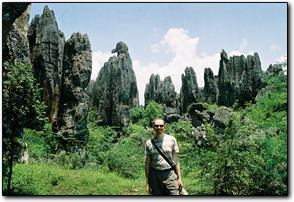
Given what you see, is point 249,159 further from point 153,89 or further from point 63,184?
point 153,89

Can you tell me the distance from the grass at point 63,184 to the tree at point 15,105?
0.66 m

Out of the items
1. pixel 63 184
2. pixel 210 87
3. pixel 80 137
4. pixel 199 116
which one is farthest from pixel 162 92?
pixel 63 184

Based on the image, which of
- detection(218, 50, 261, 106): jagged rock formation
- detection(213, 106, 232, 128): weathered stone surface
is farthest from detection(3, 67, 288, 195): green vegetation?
detection(218, 50, 261, 106): jagged rock formation

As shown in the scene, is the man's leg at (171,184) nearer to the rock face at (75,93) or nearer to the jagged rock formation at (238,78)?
the rock face at (75,93)

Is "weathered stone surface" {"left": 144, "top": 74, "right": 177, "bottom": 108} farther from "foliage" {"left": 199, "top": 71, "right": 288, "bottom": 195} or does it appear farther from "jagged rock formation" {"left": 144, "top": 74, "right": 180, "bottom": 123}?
"foliage" {"left": 199, "top": 71, "right": 288, "bottom": 195}

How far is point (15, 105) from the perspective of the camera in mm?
3852

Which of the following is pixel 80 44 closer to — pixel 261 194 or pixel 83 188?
pixel 83 188

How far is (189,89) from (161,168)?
43.5 metres

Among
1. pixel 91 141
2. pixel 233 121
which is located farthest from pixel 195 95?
pixel 233 121

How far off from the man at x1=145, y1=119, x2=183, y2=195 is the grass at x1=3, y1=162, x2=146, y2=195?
2.43 m

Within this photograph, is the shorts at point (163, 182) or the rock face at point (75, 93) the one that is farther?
the rock face at point (75, 93)

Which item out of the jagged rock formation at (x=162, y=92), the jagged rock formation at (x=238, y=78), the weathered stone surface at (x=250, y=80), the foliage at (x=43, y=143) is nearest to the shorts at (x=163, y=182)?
the foliage at (x=43, y=143)

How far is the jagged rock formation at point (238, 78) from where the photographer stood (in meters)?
31.5

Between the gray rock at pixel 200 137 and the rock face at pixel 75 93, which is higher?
the rock face at pixel 75 93
